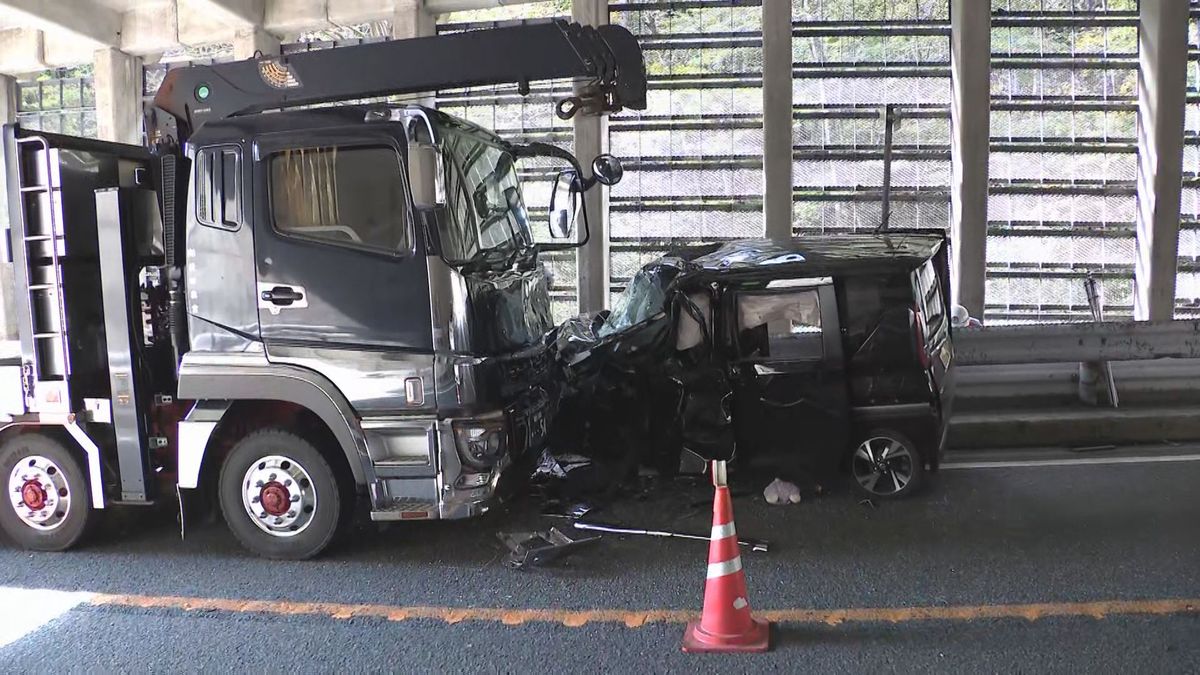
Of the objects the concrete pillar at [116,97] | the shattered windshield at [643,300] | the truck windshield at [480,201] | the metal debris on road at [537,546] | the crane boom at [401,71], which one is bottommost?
the metal debris on road at [537,546]

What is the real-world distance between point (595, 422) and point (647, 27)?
6297 mm

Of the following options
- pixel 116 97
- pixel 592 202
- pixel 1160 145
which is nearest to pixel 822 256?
pixel 592 202

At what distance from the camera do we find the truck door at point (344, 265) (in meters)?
4.89

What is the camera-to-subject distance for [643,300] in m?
7.02

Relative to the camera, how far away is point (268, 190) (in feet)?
16.5

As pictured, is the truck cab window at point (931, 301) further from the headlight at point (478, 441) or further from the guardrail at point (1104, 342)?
the headlight at point (478, 441)

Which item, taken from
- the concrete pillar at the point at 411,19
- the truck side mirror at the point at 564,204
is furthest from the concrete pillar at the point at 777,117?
the truck side mirror at the point at 564,204

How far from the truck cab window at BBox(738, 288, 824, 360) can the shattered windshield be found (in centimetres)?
63

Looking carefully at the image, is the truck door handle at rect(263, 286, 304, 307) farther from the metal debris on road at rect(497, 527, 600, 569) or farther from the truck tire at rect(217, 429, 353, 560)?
the metal debris on road at rect(497, 527, 600, 569)

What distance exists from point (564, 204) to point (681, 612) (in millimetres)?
2997

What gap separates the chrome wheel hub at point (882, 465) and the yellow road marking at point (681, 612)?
5.91 ft

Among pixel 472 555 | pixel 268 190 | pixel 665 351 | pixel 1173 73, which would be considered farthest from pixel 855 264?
pixel 1173 73

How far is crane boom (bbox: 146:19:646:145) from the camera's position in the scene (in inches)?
214

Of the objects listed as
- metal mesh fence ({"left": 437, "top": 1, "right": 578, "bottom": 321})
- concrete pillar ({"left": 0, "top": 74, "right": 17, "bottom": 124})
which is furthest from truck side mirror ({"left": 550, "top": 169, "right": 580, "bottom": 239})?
concrete pillar ({"left": 0, "top": 74, "right": 17, "bottom": 124})
